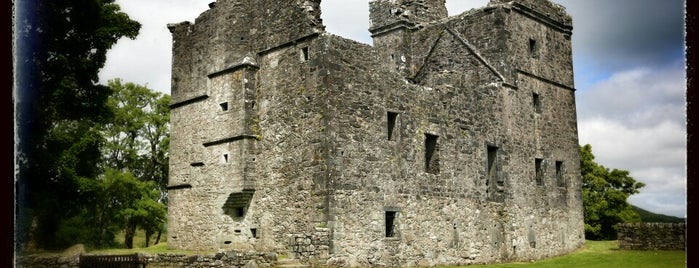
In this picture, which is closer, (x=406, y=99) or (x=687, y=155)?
(x=687, y=155)

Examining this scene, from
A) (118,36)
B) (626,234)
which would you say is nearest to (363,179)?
(118,36)

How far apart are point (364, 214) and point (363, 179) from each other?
39.8 inches

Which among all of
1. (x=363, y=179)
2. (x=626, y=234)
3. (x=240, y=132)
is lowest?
(x=626, y=234)

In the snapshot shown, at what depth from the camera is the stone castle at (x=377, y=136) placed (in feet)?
62.5

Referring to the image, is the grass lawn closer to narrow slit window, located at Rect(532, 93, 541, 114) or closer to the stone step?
the stone step

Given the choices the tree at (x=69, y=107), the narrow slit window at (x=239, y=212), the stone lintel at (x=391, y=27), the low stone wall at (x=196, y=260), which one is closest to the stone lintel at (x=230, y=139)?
the narrow slit window at (x=239, y=212)

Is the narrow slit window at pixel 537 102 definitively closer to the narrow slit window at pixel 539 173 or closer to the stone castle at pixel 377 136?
the stone castle at pixel 377 136

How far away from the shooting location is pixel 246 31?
22.4 m

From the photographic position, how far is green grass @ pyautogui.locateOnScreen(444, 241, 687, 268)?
20587 mm

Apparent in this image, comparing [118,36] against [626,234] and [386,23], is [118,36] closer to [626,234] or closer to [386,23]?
[386,23]

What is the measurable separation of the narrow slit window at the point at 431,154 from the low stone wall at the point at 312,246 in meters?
5.13

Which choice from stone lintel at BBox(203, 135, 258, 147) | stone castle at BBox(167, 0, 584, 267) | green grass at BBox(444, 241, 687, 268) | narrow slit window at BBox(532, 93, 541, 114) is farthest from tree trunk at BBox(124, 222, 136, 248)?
narrow slit window at BBox(532, 93, 541, 114)
